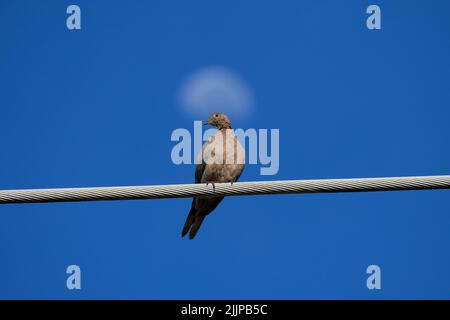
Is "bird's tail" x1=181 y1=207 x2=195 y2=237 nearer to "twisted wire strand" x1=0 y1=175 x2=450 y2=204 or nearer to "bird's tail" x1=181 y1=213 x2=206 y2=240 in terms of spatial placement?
"bird's tail" x1=181 y1=213 x2=206 y2=240

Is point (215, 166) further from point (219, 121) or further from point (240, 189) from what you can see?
point (240, 189)

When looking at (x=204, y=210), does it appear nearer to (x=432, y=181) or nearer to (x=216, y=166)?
(x=216, y=166)

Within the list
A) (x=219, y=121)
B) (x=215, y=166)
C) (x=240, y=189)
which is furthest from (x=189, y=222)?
(x=240, y=189)

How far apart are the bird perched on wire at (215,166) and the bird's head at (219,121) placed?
0.57 ft

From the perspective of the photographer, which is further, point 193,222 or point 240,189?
point 193,222

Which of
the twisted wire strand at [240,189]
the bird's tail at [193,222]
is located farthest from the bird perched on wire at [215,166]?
the twisted wire strand at [240,189]

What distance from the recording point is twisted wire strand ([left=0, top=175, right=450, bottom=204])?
16.5 feet

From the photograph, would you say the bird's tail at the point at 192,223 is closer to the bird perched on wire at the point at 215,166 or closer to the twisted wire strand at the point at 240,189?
the bird perched on wire at the point at 215,166

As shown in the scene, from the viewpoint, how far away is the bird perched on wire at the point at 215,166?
29.2 feet

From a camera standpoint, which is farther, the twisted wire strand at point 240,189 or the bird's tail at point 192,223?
the bird's tail at point 192,223

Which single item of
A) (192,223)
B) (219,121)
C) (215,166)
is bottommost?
(192,223)

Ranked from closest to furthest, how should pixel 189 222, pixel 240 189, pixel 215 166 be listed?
pixel 240 189 → pixel 215 166 → pixel 189 222

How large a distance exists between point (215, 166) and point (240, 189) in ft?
11.5

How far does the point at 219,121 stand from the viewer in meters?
9.48
